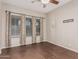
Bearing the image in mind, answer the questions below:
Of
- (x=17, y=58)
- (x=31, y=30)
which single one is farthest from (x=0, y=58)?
(x=31, y=30)

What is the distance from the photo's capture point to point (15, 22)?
5.29 metres

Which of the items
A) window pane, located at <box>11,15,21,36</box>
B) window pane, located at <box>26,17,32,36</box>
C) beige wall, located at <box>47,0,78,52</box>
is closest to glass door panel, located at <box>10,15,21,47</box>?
window pane, located at <box>11,15,21,36</box>

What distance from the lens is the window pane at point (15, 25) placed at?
5.14 m

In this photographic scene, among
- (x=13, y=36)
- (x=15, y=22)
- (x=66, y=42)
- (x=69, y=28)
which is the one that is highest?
(x=15, y=22)

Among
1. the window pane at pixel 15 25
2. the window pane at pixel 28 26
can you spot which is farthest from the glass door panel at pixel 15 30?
the window pane at pixel 28 26

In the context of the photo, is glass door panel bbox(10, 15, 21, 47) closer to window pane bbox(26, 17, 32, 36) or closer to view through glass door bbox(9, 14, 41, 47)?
view through glass door bbox(9, 14, 41, 47)

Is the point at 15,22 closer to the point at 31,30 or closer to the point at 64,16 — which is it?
the point at 31,30

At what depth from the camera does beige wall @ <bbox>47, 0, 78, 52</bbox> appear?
412cm

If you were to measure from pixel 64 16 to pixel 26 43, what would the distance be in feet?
10.5

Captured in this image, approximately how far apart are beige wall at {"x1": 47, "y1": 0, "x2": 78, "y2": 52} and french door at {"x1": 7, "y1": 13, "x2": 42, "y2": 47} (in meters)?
1.01

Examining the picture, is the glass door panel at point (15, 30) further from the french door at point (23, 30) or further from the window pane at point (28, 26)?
the window pane at point (28, 26)

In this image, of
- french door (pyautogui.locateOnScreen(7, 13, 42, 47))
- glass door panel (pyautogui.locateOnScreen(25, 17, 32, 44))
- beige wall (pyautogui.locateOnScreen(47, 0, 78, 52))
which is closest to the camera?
beige wall (pyautogui.locateOnScreen(47, 0, 78, 52))

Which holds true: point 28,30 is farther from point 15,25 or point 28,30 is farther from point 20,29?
point 15,25

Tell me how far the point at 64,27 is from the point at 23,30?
2.76 m
